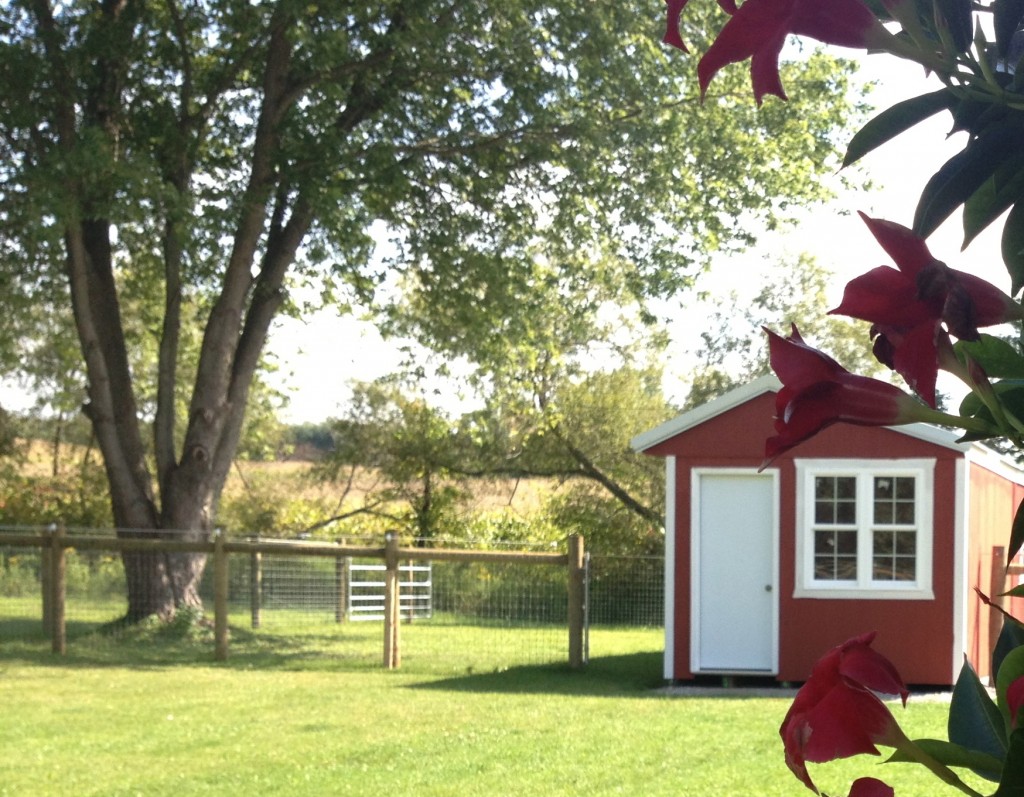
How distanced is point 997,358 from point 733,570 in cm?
1199

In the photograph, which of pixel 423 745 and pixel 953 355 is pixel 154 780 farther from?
pixel 953 355

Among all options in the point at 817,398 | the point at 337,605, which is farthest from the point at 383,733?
the point at 817,398

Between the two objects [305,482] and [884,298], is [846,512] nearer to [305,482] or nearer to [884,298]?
[884,298]

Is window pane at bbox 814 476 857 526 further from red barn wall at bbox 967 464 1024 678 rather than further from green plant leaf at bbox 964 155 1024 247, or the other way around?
green plant leaf at bbox 964 155 1024 247

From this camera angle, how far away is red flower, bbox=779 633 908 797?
79 centimetres

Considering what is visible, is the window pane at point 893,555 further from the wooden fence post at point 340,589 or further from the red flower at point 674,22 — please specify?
the red flower at point 674,22

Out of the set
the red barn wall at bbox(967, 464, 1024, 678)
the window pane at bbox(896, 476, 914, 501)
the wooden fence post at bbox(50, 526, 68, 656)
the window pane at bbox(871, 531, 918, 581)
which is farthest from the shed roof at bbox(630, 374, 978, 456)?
the wooden fence post at bbox(50, 526, 68, 656)

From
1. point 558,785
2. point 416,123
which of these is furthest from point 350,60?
point 558,785

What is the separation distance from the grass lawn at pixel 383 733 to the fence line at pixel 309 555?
0.38 metres

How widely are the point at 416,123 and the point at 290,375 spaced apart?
9.70 meters

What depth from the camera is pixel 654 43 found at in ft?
52.4

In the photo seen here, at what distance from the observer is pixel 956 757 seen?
0.86m

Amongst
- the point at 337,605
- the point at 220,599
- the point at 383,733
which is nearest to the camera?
the point at 383,733

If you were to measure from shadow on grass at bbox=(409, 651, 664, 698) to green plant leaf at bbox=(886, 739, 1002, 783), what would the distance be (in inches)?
419
